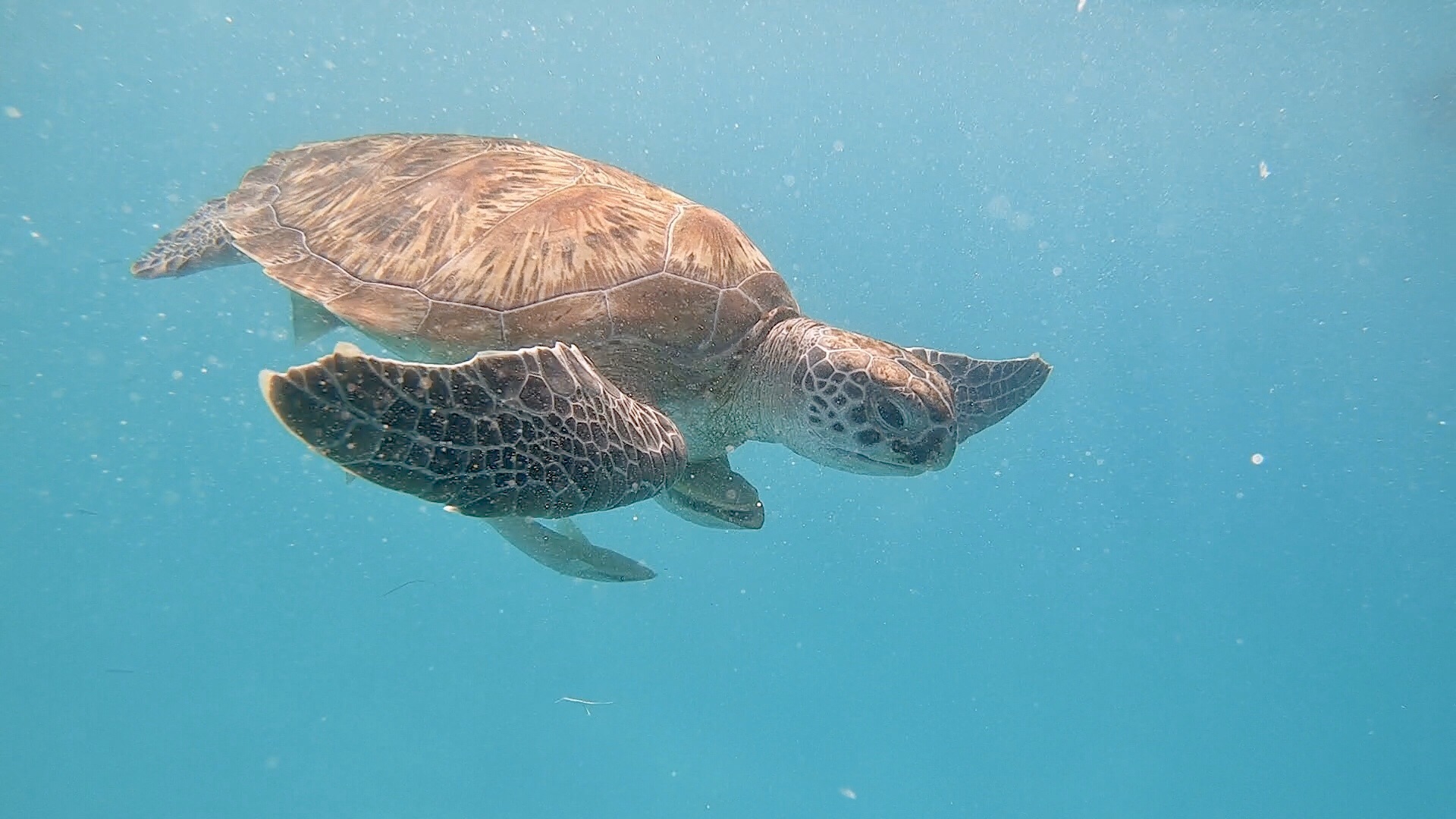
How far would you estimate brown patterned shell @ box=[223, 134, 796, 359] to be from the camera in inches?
131

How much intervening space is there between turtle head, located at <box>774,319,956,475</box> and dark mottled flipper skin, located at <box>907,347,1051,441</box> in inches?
39.6

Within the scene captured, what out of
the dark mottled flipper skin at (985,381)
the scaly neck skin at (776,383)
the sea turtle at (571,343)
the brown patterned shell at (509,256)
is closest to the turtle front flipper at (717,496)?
the sea turtle at (571,343)

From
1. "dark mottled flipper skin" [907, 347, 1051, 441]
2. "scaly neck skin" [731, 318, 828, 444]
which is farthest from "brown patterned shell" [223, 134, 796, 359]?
"dark mottled flipper skin" [907, 347, 1051, 441]

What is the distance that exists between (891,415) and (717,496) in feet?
3.89

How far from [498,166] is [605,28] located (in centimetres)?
2428

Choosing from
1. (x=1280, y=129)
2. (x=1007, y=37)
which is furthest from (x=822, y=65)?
(x=1280, y=129)

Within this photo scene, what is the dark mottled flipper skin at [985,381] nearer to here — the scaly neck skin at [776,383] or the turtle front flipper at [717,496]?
the scaly neck skin at [776,383]

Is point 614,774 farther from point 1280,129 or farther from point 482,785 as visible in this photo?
point 1280,129

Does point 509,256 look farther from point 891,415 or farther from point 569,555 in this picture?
point 569,555

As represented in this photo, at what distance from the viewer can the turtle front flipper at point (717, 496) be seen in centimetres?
421

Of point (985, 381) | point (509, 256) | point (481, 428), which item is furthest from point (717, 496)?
point (481, 428)

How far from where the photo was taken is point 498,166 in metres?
4.05

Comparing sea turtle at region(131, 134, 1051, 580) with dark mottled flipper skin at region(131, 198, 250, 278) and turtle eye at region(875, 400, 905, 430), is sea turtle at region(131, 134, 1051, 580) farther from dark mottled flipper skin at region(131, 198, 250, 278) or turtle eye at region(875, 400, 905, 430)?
dark mottled flipper skin at region(131, 198, 250, 278)

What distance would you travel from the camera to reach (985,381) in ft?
15.4
